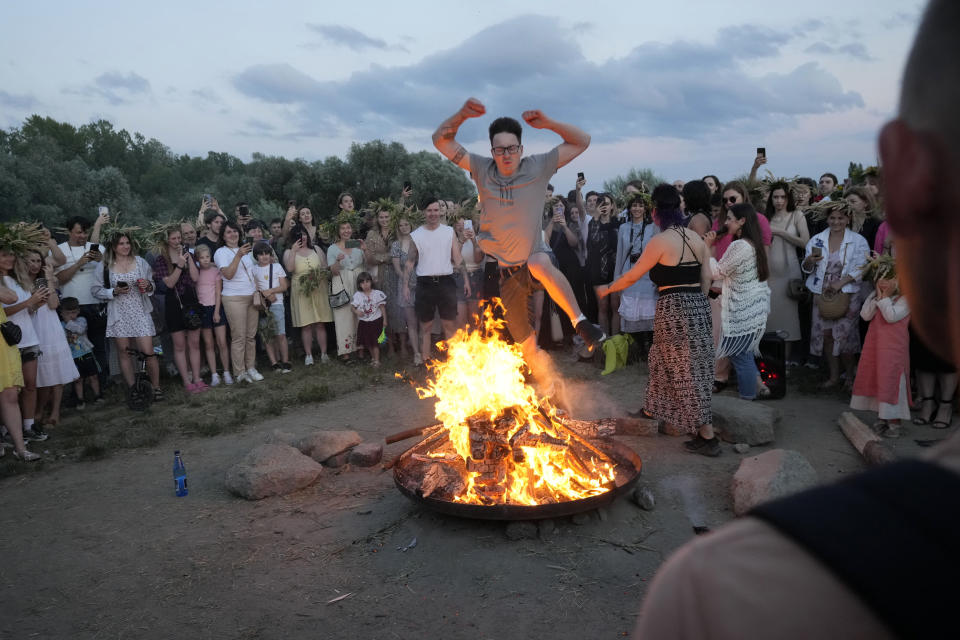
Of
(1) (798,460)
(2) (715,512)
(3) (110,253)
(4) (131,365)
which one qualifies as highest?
(3) (110,253)

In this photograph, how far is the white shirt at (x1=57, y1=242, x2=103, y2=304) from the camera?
904 centimetres

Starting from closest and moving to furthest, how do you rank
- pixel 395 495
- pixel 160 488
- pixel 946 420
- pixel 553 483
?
1. pixel 553 483
2. pixel 395 495
3. pixel 160 488
4. pixel 946 420

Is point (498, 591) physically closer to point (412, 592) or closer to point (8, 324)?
point (412, 592)

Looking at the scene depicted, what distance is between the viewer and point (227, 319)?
33.3ft

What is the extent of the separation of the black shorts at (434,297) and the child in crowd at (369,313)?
0.76 meters

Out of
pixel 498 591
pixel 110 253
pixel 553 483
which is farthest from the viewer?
pixel 110 253

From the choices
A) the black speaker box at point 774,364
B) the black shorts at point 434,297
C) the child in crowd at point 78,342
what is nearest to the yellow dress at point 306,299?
the black shorts at point 434,297

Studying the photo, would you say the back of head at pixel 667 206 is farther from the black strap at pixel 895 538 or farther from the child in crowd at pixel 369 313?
the child in crowd at pixel 369 313

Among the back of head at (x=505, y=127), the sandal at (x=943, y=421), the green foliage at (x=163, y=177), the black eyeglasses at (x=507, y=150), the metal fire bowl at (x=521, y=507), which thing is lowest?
the sandal at (x=943, y=421)

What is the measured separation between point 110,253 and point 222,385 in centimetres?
246

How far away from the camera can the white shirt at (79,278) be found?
9039mm

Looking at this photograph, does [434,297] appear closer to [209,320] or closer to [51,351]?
[209,320]

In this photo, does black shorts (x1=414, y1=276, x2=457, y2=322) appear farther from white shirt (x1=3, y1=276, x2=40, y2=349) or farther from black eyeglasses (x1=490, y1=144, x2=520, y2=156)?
white shirt (x1=3, y1=276, x2=40, y2=349)

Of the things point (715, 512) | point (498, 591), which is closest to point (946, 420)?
point (715, 512)
